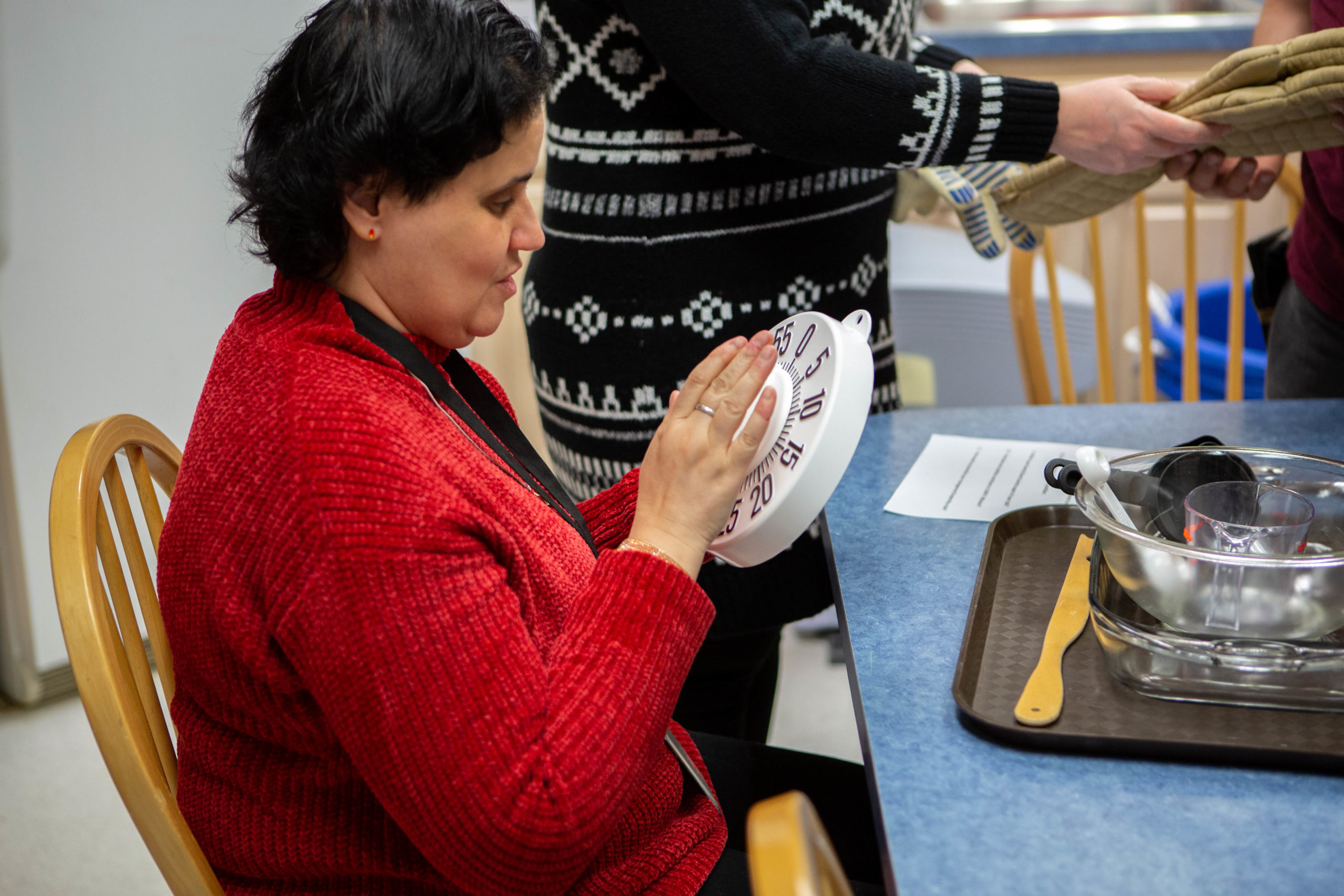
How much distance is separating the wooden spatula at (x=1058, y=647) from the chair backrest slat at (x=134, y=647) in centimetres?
64

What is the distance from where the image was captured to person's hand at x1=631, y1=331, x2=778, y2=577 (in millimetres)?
773

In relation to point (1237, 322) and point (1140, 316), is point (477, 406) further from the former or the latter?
point (1237, 322)

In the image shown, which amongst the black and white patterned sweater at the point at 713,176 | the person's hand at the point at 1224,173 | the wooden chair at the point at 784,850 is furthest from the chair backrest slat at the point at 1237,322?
the wooden chair at the point at 784,850

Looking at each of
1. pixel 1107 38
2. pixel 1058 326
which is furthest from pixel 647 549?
pixel 1107 38

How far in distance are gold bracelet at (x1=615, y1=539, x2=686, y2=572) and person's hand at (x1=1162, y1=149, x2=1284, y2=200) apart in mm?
778

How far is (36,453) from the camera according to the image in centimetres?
208

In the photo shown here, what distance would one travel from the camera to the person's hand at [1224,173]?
1201mm

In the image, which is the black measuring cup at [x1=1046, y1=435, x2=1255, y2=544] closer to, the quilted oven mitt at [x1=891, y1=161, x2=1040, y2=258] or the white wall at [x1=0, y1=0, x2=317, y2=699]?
the quilted oven mitt at [x1=891, y1=161, x2=1040, y2=258]

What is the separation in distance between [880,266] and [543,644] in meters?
0.73

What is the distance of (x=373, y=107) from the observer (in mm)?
707

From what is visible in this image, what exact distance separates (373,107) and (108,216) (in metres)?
1.60

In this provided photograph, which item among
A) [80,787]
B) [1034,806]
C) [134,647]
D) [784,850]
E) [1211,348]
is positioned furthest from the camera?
[1211,348]

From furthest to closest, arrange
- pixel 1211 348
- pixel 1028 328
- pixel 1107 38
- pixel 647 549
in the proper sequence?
1. pixel 1107 38
2. pixel 1211 348
3. pixel 1028 328
4. pixel 647 549

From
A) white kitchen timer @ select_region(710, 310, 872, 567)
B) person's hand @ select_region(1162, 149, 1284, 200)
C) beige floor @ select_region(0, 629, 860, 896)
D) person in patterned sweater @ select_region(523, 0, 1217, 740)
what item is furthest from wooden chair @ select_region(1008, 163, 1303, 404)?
white kitchen timer @ select_region(710, 310, 872, 567)
